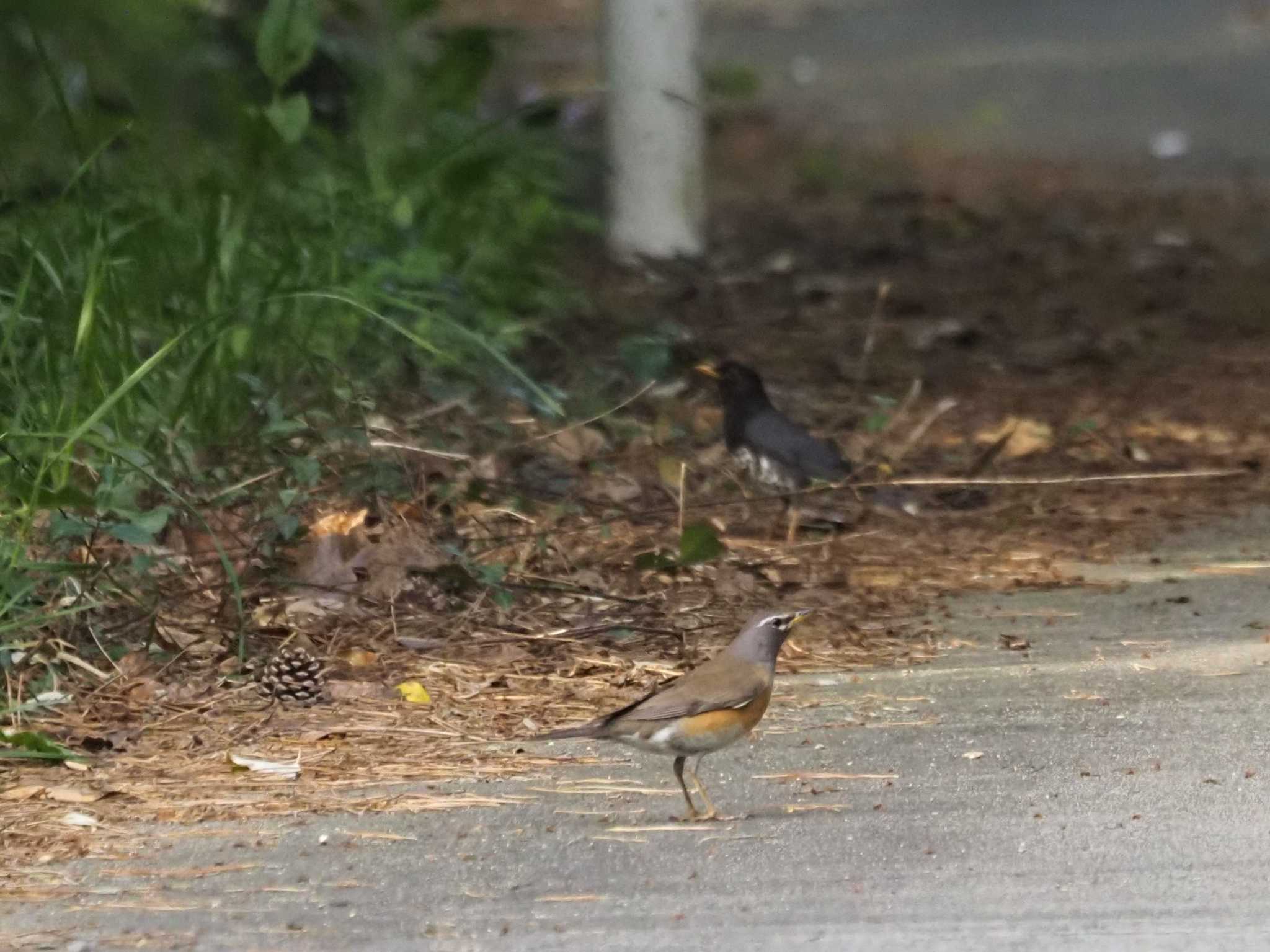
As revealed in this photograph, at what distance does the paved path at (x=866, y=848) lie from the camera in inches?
125

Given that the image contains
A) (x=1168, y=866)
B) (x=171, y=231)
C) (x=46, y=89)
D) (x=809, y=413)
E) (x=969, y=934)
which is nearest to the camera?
(x=46, y=89)

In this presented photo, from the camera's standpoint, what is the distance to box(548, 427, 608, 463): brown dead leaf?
641 cm

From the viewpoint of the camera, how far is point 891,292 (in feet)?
32.4

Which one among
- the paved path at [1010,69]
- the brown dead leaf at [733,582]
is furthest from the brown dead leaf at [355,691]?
the paved path at [1010,69]

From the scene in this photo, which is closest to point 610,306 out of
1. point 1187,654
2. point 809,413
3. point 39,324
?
point 809,413

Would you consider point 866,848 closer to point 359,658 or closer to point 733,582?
point 359,658

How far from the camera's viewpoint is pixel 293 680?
455 centimetres

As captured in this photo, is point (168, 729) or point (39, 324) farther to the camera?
point (39, 324)

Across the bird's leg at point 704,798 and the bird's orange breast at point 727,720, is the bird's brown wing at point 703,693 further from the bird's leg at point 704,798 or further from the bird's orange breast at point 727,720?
the bird's leg at point 704,798

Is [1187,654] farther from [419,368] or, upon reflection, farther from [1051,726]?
[419,368]

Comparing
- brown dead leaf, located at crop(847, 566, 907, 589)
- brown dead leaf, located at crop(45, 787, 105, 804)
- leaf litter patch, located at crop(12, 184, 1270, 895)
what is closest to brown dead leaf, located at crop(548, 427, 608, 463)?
leaf litter patch, located at crop(12, 184, 1270, 895)

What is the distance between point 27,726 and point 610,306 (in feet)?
15.6

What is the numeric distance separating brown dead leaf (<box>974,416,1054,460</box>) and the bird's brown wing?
9.61 ft

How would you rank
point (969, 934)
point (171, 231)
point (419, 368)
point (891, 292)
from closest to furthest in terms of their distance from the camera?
point (969, 934) → point (171, 231) → point (419, 368) → point (891, 292)
